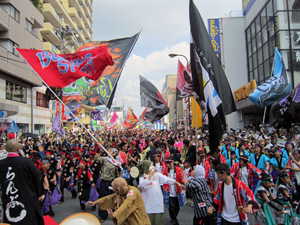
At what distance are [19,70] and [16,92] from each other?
2153 mm

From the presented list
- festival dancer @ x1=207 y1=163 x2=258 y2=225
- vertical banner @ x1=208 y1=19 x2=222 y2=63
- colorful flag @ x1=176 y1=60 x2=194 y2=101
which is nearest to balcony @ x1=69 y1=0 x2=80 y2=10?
vertical banner @ x1=208 y1=19 x2=222 y2=63

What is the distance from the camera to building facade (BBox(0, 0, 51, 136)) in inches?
817

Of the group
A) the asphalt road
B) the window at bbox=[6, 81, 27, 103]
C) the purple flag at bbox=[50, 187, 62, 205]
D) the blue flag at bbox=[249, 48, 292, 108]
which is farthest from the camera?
the window at bbox=[6, 81, 27, 103]

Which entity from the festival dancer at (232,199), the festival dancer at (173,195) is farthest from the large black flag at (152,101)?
the festival dancer at (232,199)

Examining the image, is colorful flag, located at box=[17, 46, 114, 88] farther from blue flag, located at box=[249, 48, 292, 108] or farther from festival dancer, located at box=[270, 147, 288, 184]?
blue flag, located at box=[249, 48, 292, 108]

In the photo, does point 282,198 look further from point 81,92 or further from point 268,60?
point 268,60

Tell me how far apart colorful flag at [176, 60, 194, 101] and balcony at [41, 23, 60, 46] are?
73.1ft

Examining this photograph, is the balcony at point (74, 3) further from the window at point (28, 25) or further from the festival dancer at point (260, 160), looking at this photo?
the festival dancer at point (260, 160)

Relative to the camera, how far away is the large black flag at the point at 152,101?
16469 mm

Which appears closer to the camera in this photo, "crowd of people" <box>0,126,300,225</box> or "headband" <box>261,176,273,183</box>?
"crowd of people" <box>0,126,300,225</box>

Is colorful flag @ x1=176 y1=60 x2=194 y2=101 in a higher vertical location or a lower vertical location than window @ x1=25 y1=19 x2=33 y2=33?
lower

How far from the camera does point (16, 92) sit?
923 inches

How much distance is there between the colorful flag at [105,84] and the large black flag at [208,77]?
3.85 meters

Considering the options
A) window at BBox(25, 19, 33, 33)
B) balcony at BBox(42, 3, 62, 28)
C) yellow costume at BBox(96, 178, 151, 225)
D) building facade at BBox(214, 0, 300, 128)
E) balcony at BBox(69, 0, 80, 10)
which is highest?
balcony at BBox(69, 0, 80, 10)
